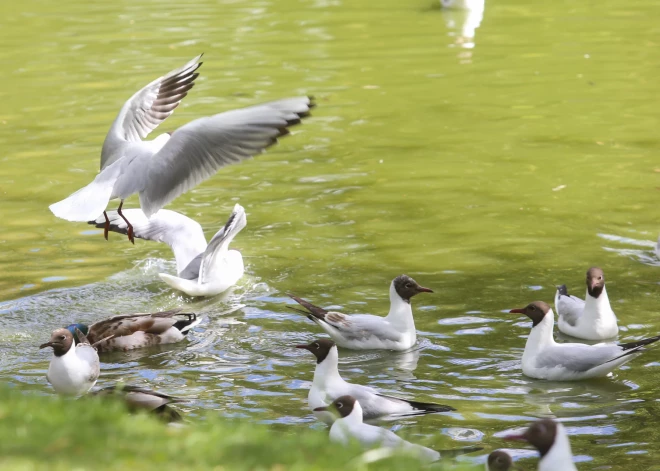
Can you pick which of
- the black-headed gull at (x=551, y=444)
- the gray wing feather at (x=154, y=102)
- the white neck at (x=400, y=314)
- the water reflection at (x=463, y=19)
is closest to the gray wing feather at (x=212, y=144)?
the gray wing feather at (x=154, y=102)

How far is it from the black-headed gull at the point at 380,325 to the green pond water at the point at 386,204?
147 mm

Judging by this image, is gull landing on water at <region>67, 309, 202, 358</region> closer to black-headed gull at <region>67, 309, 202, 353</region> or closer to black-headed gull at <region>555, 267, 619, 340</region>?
black-headed gull at <region>67, 309, 202, 353</region>

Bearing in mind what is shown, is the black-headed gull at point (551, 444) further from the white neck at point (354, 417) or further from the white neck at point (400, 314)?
the white neck at point (400, 314)

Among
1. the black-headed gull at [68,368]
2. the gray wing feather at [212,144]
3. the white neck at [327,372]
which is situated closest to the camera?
the white neck at [327,372]

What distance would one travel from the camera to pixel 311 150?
1789cm

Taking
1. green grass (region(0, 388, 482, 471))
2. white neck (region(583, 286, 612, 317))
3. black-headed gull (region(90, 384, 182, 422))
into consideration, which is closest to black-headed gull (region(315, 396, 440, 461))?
green grass (region(0, 388, 482, 471))

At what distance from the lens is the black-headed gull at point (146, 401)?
826 cm

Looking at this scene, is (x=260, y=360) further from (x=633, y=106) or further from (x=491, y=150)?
(x=633, y=106)

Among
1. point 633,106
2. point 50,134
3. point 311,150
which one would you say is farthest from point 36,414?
point 633,106

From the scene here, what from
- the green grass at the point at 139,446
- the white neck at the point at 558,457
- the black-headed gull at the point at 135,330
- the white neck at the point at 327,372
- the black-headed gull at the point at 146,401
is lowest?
the black-headed gull at the point at 135,330

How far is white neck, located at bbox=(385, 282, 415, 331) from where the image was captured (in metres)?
10.6

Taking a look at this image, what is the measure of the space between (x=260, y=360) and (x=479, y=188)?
6046 mm

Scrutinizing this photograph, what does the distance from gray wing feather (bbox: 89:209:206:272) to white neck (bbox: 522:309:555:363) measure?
420cm

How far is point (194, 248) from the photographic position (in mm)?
12789
